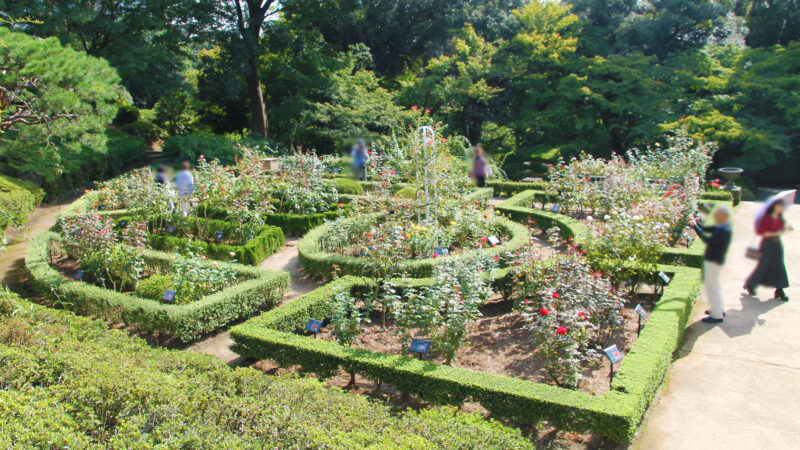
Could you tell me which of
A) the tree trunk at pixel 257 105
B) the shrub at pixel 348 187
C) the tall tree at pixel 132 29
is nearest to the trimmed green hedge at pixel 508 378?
the shrub at pixel 348 187

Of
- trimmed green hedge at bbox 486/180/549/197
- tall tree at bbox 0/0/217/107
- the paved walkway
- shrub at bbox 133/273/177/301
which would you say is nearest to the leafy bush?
tall tree at bbox 0/0/217/107

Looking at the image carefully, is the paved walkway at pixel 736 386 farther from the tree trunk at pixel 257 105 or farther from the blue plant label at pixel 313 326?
the tree trunk at pixel 257 105

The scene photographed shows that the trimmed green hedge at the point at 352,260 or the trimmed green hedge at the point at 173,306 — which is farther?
the trimmed green hedge at the point at 352,260

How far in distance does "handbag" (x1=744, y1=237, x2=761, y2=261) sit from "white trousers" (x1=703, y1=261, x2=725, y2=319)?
0.08 feet

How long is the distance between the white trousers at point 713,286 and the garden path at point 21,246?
8846mm

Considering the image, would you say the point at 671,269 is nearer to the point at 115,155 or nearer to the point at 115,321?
the point at 115,321

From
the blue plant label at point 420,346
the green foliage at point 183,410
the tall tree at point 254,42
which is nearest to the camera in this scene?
the green foliage at point 183,410

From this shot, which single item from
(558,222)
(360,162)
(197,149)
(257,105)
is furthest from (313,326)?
(257,105)

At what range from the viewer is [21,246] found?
11016 millimetres

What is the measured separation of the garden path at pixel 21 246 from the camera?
9.11m

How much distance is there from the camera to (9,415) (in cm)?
430

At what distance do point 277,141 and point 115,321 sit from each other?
15449mm

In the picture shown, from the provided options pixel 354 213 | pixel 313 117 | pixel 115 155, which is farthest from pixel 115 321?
pixel 313 117

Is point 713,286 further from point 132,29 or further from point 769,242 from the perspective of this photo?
point 132,29
